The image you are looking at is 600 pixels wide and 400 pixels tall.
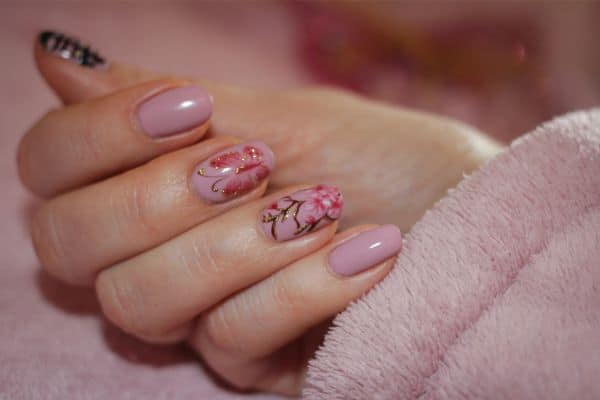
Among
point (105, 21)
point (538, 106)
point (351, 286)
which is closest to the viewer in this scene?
point (351, 286)

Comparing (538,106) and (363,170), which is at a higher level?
(363,170)

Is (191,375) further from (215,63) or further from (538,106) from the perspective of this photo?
(538,106)

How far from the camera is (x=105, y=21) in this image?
41.8 inches

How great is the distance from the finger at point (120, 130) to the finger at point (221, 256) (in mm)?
100

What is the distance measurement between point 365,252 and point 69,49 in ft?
1.37

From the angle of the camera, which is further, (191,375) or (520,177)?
(191,375)

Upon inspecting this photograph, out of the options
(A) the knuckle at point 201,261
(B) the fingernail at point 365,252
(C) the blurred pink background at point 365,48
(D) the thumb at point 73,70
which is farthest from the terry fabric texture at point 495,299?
(C) the blurred pink background at point 365,48

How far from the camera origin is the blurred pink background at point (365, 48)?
102 centimetres

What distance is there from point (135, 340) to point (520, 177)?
0.48 meters

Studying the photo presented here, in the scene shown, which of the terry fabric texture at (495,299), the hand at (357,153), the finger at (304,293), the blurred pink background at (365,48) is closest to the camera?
the terry fabric texture at (495,299)

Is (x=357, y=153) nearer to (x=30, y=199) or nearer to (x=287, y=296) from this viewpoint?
(x=287, y=296)

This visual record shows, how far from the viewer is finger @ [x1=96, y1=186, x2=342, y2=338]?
0.51 m

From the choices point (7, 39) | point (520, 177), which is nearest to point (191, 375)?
point (520, 177)

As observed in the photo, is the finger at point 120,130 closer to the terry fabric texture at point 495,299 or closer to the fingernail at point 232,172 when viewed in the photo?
the fingernail at point 232,172
